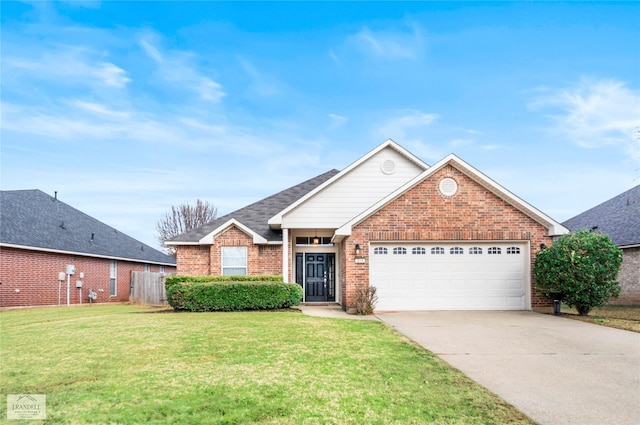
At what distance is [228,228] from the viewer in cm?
1819

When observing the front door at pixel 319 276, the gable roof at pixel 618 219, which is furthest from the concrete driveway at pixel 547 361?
the gable roof at pixel 618 219

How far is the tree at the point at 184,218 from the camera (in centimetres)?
4378

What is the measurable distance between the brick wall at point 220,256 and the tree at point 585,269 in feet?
33.1

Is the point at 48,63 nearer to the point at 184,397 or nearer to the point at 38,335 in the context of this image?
the point at 38,335

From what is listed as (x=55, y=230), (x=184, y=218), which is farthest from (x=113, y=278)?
(x=184, y=218)

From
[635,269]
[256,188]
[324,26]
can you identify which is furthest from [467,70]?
[256,188]

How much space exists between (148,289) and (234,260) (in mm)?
6875

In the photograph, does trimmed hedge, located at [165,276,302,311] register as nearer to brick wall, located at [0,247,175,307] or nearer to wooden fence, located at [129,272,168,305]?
wooden fence, located at [129,272,168,305]

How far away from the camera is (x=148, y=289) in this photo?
22312 mm

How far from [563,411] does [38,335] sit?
1021 cm

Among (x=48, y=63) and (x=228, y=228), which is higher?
(x=48, y=63)

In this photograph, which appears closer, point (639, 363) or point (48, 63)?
point (639, 363)

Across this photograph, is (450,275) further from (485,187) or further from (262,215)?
(262,215)

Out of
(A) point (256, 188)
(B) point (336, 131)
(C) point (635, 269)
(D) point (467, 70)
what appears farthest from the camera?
(A) point (256, 188)
